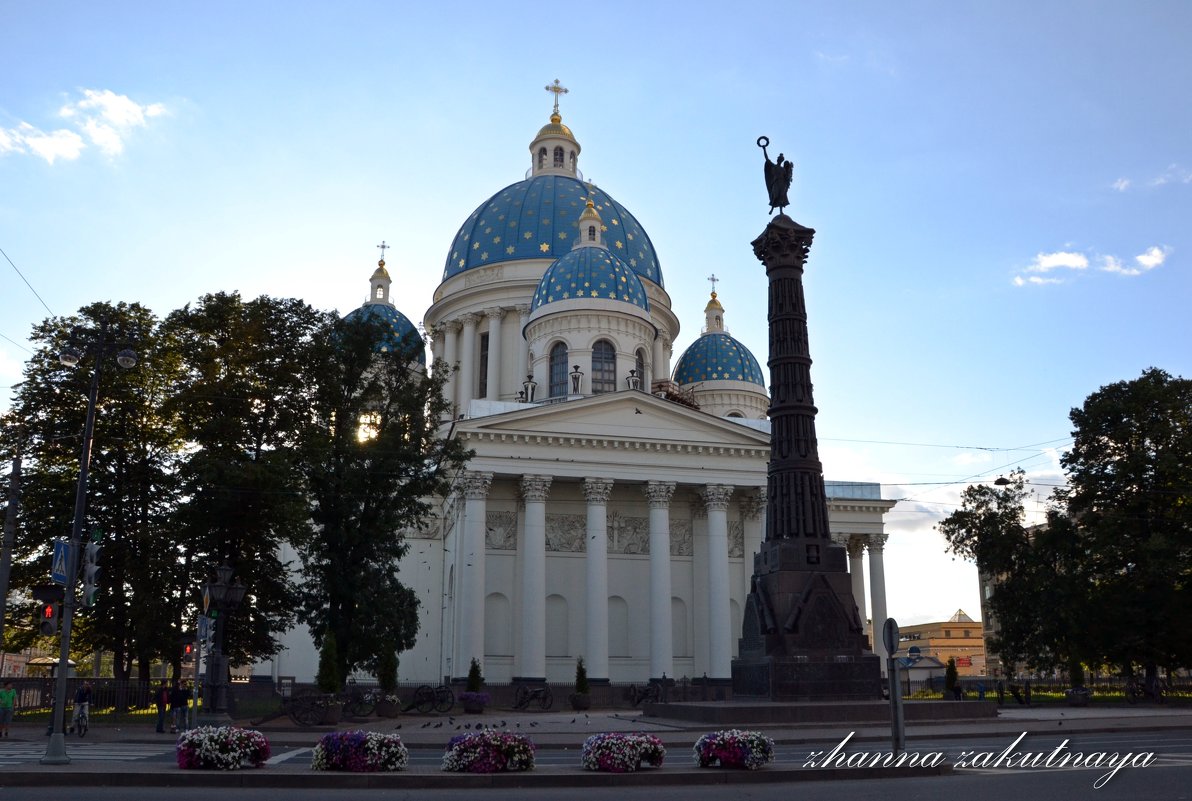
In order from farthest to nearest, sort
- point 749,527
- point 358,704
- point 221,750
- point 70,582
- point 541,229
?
1. point 541,229
2. point 749,527
3. point 358,704
4. point 70,582
5. point 221,750

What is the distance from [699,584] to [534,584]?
8.80 meters

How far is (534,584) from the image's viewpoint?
1692 inches

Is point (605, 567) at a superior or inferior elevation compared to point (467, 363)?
inferior

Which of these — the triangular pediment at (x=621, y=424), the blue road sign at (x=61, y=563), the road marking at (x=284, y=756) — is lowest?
the road marking at (x=284, y=756)

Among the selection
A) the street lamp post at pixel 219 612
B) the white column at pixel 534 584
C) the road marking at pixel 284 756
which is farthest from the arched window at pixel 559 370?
the road marking at pixel 284 756

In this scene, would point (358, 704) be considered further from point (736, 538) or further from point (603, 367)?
point (603, 367)

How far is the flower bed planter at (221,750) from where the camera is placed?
14.8 meters

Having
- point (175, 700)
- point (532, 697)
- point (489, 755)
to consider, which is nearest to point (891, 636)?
point (489, 755)

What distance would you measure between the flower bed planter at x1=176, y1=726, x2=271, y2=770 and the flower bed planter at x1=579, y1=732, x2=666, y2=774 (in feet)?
15.8

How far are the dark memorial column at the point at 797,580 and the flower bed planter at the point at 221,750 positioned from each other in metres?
11.8

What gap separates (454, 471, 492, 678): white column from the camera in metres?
42.3

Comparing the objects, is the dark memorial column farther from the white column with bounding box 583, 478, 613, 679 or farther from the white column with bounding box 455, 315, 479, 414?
the white column with bounding box 455, 315, 479, 414

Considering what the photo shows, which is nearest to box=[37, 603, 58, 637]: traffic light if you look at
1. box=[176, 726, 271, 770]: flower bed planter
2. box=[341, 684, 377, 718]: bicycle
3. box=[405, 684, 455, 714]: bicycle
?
box=[176, 726, 271, 770]: flower bed planter

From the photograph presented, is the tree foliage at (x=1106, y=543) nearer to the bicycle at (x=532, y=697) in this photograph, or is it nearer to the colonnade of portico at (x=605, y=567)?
the colonnade of portico at (x=605, y=567)
